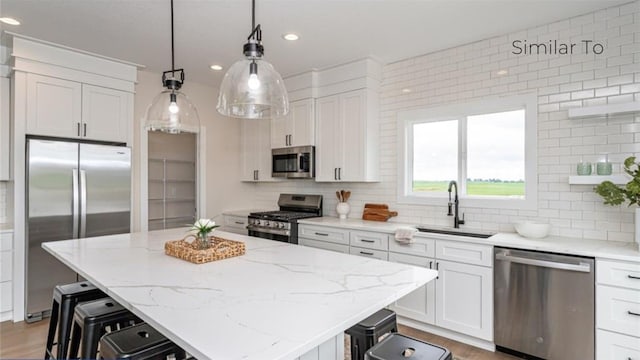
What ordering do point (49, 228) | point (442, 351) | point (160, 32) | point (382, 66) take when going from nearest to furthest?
point (442, 351)
point (160, 32)
point (49, 228)
point (382, 66)

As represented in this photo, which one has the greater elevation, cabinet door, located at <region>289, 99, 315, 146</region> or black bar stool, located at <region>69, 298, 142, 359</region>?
cabinet door, located at <region>289, 99, 315, 146</region>

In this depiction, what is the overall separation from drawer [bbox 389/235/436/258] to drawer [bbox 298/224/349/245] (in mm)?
536

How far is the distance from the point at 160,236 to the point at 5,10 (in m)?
2.13

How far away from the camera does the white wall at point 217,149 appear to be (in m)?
4.78

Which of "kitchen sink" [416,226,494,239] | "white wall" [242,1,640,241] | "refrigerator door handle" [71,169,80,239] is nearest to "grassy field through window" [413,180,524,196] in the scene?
"white wall" [242,1,640,241]

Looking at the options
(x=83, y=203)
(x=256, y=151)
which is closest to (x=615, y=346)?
(x=256, y=151)

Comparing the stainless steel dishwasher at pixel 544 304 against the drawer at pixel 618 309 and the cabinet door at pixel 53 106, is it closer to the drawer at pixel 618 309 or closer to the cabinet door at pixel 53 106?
the drawer at pixel 618 309

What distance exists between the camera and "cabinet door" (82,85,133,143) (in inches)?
144

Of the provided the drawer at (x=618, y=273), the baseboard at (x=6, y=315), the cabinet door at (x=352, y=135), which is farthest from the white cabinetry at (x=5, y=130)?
the drawer at (x=618, y=273)

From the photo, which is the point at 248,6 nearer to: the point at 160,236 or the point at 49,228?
the point at 160,236

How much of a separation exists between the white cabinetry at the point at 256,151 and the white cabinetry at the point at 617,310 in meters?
3.71

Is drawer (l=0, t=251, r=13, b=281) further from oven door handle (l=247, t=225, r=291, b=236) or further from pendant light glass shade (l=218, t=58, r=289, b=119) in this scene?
pendant light glass shade (l=218, t=58, r=289, b=119)

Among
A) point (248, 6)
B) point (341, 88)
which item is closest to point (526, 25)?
point (341, 88)

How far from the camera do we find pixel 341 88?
A: 157 inches
